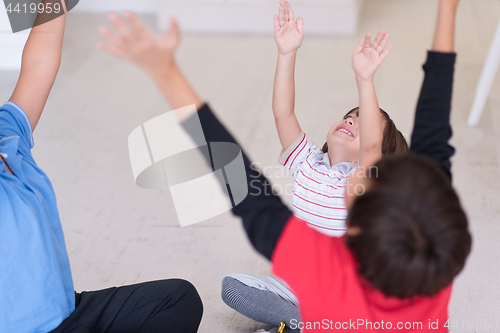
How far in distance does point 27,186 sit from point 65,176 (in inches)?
36.9

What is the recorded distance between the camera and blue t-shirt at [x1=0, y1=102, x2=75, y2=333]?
0.71 metres

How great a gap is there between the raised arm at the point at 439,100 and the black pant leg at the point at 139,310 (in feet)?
1.74

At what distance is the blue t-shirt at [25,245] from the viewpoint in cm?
71

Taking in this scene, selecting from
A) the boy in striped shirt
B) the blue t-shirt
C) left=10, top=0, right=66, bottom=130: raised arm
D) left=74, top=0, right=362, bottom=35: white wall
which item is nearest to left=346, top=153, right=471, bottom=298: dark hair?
the boy in striped shirt

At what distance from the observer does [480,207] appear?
1.47 m

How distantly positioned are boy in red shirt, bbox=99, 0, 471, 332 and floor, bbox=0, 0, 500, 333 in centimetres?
58

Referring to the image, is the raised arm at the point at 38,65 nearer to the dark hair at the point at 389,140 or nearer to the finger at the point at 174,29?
the finger at the point at 174,29

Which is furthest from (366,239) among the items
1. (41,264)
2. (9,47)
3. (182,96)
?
(9,47)

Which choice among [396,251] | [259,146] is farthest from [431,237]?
[259,146]

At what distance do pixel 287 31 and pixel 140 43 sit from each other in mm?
359

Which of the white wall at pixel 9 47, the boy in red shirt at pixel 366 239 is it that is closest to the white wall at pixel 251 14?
the white wall at pixel 9 47

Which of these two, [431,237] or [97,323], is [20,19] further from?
[431,237]

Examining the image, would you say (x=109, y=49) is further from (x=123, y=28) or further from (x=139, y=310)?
(x=139, y=310)

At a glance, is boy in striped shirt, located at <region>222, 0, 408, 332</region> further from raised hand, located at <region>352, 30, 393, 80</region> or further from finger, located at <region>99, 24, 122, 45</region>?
finger, located at <region>99, 24, 122, 45</region>
